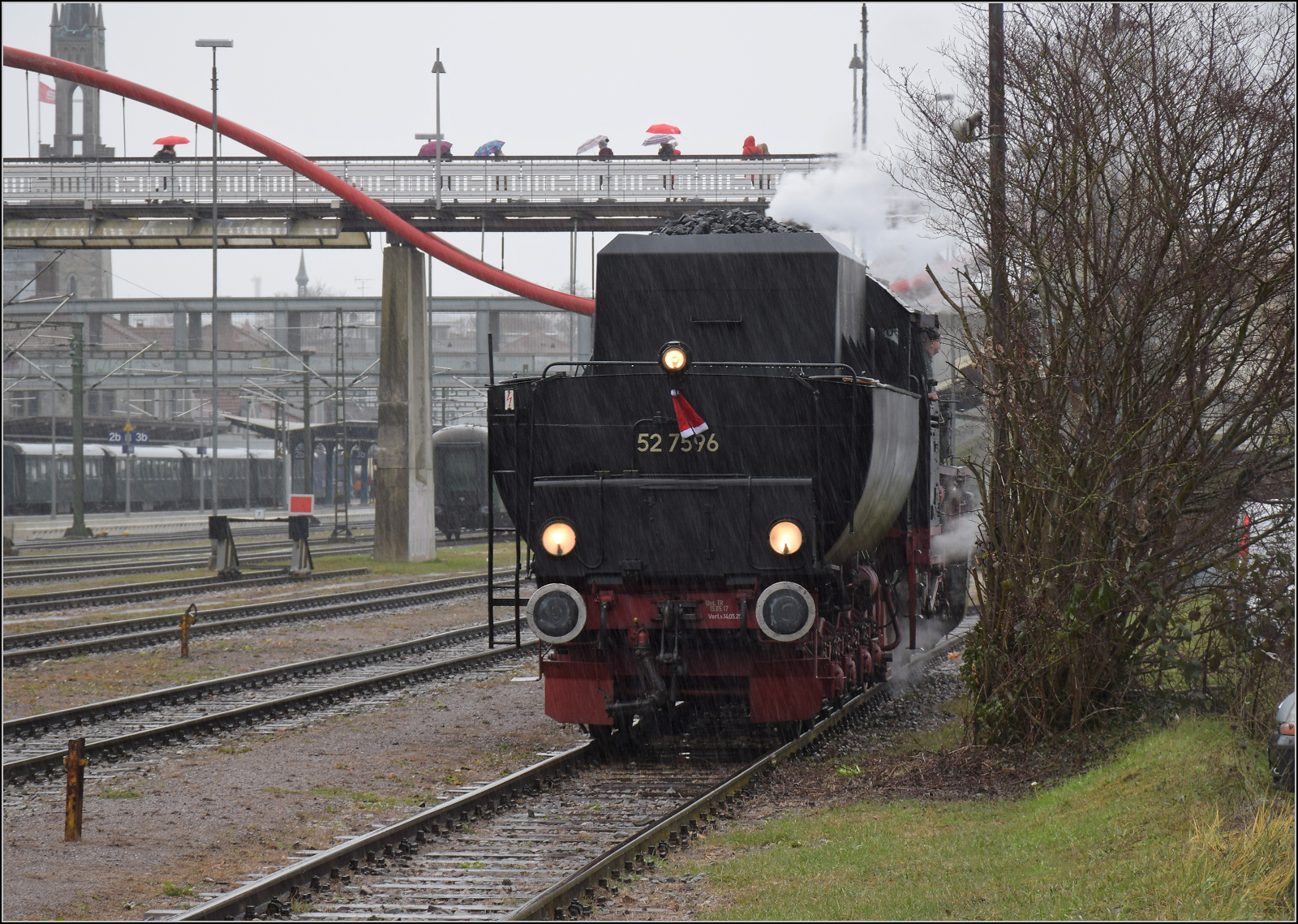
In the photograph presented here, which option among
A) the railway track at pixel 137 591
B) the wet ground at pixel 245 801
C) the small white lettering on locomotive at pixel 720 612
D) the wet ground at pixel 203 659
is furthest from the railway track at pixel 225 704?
the railway track at pixel 137 591

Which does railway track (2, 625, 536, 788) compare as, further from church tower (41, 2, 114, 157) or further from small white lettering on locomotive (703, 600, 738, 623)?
church tower (41, 2, 114, 157)

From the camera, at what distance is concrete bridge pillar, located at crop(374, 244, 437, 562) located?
31.7 m

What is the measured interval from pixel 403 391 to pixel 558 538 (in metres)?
22.7

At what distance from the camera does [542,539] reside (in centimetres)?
993

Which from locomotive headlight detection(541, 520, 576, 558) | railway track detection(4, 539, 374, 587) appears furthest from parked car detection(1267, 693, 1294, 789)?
railway track detection(4, 539, 374, 587)

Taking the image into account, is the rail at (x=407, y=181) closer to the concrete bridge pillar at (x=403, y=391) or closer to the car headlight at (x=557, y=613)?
the concrete bridge pillar at (x=403, y=391)

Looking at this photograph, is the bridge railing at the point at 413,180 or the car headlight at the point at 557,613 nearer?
the car headlight at the point at 557,613

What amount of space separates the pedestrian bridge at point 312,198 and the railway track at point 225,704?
13980mm

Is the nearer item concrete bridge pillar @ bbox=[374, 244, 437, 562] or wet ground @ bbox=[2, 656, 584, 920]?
wet ground @ bbox=[2, 656, 584, 920]

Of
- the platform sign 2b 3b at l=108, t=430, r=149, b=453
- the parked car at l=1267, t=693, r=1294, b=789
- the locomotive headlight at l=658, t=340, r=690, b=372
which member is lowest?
the parked car at l=1267, t=693, r=1294, b=789

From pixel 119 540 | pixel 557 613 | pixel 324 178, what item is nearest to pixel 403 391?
pixel 324 178

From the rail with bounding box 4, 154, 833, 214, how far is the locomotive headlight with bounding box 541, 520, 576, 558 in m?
19.8

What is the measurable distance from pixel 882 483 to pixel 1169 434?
2.12 metres

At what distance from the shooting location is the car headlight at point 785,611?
31.3 feet
